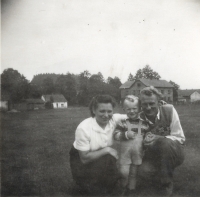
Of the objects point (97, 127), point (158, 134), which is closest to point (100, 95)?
point (97, 127)

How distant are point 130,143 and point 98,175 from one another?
1.17 feet

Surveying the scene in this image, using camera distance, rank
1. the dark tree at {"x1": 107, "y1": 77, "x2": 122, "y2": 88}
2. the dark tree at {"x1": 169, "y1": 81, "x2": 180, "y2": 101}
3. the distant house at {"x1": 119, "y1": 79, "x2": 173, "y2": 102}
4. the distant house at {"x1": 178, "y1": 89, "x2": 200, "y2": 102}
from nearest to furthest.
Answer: the distant house at {"x1": 119, "y1": 79, "x2": 173, "y2": 102}, the dark tree at {"x1": 107, "y1": 77, "x2": 122, "y2": 88}, the dark tree at {"x1": 169, "y1": 81, "x2": 180, "y2": 101}, the distant house at {"x1": 178, "y1": 89, "x2": 200, "y2": 102}

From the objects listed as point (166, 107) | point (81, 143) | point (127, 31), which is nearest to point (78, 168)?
point (81, 143)

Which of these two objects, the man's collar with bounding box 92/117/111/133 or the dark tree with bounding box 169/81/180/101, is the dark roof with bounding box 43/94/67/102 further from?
the dark tree with bounding box 169/81/180/101

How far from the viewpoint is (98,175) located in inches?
66.1

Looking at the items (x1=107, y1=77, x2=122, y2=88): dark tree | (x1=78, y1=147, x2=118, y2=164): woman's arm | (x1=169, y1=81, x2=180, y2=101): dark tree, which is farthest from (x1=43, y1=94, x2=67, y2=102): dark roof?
(x1=169, y1=81, x2=180, y2=101): dark tree

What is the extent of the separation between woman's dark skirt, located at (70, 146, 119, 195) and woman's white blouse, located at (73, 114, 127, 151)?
0.38 feet

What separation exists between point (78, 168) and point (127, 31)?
1.36 meters

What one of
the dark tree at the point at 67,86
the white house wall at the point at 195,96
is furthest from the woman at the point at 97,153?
the white house wall at the point at 195,96

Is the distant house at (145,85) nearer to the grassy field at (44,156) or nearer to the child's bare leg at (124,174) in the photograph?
the grassy field at (44,156)

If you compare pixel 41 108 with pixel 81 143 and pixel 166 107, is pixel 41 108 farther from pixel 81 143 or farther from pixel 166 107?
pixel 166 107

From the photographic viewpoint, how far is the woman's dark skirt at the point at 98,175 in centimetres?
165

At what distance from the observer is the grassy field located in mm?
1781

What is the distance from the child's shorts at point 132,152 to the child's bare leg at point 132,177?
0.04 metres
